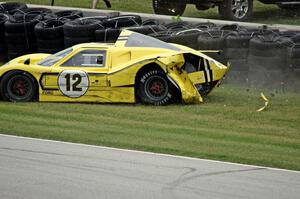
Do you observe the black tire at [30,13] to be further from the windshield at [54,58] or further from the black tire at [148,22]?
the windshield at [54,58]

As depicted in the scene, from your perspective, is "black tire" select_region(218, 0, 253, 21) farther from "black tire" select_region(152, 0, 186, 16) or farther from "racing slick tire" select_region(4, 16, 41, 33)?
"racing slick tire" select_region(4, 16, 41, 33)

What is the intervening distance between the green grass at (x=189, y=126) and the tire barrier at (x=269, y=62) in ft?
0.97

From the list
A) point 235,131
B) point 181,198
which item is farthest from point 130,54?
point 181,198

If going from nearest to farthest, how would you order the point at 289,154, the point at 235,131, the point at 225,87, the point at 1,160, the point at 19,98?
the point at 1,160, the point at 289,154, the point at 235,131, the point at 19,98, the point at 225,87

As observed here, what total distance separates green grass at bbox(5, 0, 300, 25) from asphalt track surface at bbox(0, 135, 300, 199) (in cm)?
1262

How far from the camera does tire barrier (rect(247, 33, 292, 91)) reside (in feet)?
55.8

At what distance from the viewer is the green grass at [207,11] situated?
945 inches

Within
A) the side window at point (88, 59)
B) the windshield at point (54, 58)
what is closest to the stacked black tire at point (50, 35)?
the windshield at point (54, 58)

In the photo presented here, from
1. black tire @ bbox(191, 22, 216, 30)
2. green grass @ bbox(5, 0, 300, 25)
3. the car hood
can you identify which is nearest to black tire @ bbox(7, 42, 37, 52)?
the car hood

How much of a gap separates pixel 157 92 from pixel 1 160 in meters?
5.32

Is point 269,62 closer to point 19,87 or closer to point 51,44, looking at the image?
point 19,87

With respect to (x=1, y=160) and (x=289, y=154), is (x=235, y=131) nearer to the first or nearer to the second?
(x=289, y=154)

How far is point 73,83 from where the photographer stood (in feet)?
53.1

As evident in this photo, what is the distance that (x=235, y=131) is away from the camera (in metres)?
13.9
